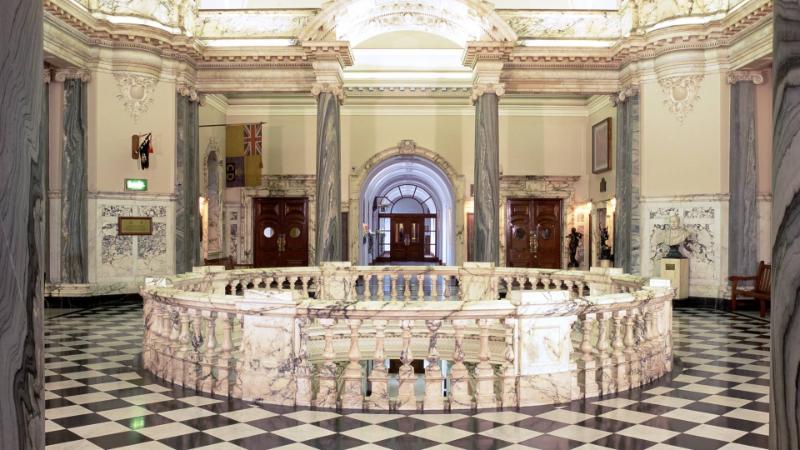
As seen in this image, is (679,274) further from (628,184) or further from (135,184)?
(135,184)

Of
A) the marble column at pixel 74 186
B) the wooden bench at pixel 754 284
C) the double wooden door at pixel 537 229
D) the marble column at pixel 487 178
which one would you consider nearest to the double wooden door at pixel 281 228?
the double wooden door at pixel 537 229

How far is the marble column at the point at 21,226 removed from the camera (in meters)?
1.93

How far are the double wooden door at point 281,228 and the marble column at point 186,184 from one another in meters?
5.05

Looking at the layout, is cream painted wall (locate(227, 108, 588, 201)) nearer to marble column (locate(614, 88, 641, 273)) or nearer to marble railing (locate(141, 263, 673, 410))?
marble column (locate(614, 88, 641, 273))

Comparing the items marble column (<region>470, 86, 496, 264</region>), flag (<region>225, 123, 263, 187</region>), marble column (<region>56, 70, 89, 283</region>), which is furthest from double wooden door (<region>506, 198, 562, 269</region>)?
marble column (<region>56, 70, 89, 283</region>)

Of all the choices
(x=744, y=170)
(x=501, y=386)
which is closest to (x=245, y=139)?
(x=744, y=170)

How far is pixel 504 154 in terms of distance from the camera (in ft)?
69.8

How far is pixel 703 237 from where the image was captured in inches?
573

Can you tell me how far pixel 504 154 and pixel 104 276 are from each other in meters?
12.1

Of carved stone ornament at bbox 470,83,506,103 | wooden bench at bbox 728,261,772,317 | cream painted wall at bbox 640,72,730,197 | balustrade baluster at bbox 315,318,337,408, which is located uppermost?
carved stone ornament at bbox 470,83,506,103

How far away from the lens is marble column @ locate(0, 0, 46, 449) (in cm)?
193

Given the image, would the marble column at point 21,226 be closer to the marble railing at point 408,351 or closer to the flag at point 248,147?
the marble railing at point 408,351

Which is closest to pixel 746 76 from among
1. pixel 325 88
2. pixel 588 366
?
pixel 325 88

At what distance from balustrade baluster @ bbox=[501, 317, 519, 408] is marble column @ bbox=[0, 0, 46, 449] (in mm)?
4658
